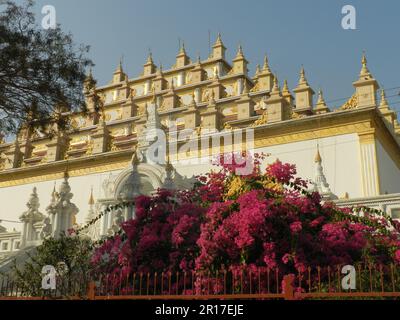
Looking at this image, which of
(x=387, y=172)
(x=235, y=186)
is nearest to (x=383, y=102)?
(x=387, y=172)

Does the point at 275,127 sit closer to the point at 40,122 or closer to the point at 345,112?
the point at 345,112

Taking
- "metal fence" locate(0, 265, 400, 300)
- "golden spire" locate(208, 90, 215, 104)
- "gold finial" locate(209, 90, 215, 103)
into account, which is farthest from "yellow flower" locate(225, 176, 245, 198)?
"gold finial" locate(209, 90, 215, 103)

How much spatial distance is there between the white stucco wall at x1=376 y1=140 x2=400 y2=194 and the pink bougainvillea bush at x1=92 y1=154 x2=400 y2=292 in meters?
9.32

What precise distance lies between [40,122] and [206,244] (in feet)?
17.8

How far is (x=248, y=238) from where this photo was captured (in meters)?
9.02

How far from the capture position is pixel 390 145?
22.5m

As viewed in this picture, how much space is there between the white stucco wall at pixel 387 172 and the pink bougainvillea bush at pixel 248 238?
9.32 metres

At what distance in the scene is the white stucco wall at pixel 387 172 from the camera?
20172 mm

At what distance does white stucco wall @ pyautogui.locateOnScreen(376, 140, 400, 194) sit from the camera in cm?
2017

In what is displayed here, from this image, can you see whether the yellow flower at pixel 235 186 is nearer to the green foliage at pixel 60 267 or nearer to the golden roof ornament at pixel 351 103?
the green foliage at pixel 60 267

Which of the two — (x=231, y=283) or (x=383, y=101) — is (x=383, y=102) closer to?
(x=383, y=101)

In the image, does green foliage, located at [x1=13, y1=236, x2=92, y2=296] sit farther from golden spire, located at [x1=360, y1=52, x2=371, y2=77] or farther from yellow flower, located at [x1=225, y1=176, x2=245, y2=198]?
golden spire, located at [x1=360, y1=52, x2=371, y2=77]

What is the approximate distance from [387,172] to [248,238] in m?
14.1
